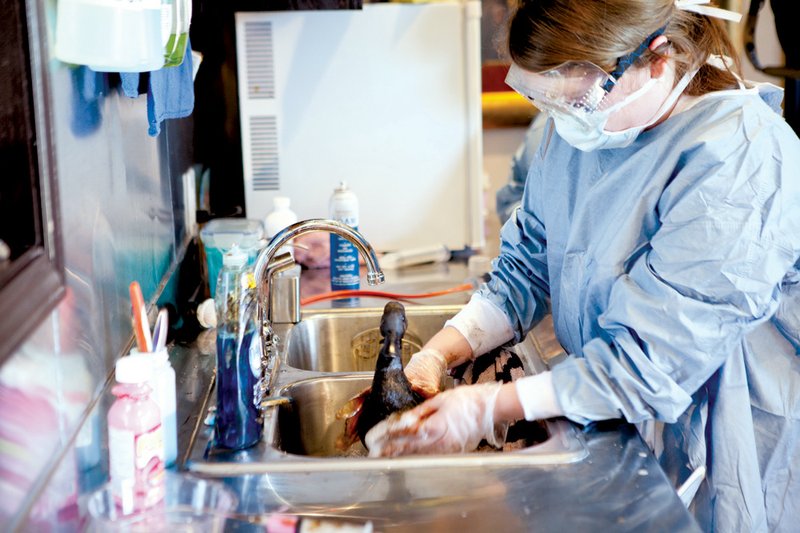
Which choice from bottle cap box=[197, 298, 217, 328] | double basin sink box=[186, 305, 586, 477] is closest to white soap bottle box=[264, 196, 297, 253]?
double basin sink box=[186, 305, 586, 477]

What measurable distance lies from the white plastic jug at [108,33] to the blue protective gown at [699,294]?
779 mm

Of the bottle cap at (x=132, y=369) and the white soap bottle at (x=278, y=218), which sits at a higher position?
the bottle cap at (x=132, y=369)

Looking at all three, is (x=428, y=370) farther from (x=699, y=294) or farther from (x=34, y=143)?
(x=34, y=143)

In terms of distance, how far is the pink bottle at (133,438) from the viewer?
121cm

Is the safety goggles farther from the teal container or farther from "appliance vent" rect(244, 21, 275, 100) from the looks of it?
"appliance vent" rect(244, 21, 275, 100)

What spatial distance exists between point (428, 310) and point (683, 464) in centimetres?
81

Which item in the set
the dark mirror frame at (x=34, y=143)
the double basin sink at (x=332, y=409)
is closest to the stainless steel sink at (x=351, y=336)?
the double basin sink at (x=332, y=409)

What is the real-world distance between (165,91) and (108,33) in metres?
0.45

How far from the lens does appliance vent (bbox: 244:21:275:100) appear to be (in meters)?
2.76

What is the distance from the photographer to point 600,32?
4.83 ft

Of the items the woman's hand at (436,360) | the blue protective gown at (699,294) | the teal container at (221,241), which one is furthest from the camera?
the teal container at (221,241)

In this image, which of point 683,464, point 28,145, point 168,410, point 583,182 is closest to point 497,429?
point 683,464

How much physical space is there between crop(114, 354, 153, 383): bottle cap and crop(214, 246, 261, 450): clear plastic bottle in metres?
0.20

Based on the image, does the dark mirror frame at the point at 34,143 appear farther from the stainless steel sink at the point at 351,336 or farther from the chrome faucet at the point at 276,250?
the stainless steel sink at the point at 351,336
